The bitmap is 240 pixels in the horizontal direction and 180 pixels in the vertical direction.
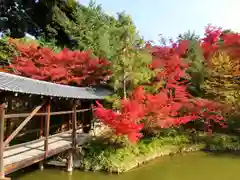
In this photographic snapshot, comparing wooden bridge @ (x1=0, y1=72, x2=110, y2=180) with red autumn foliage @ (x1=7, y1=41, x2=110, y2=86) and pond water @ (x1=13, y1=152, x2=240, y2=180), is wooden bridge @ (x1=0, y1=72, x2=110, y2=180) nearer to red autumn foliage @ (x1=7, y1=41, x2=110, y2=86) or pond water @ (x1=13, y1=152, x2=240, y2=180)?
pond water @ (x1=13, y1=152, x2=240, y2=180)

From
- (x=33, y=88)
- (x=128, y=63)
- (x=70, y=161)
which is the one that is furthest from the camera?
(x=128, y=63)

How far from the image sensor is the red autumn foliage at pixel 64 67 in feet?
48.4

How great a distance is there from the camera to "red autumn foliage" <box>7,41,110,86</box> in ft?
48.4

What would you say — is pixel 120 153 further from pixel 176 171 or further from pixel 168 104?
pixel 168 104

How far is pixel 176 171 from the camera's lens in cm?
1206

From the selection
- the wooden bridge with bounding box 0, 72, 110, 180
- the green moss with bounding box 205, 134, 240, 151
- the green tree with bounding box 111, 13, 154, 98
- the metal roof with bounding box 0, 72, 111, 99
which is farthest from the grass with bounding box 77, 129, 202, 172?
the green tree with bounding box 111, 13, 154, 98

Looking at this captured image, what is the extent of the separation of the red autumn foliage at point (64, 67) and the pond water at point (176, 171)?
16.4ft

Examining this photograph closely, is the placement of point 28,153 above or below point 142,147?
above

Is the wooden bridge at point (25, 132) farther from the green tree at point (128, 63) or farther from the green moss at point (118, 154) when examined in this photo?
the green tree at point (128, 63)

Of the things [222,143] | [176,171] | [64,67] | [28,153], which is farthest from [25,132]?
[222,143]

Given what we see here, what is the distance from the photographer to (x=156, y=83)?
50.0 ft

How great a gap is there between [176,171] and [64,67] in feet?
23.8

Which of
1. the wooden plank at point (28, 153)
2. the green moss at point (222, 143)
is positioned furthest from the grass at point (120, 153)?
the green moss at point (222, 143)

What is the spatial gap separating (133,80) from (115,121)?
3187 millimetres
